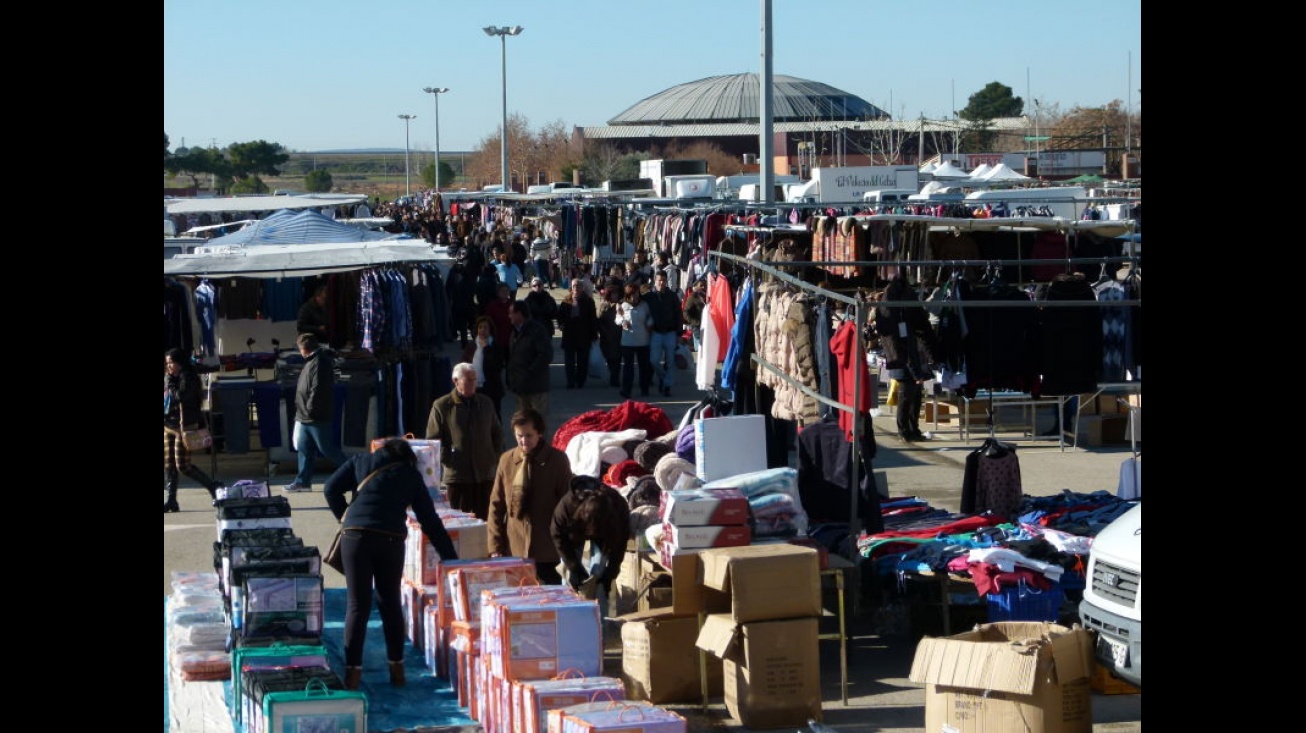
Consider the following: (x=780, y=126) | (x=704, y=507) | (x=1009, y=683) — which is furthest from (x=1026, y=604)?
(x=780, y=126)

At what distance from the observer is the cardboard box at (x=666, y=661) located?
956cm

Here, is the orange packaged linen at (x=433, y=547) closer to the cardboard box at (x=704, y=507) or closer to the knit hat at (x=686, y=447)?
the cardboard box at (x=704, y=507)

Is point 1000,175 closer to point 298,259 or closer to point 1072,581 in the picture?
point 298,259

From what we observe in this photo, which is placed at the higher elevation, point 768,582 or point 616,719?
point 768,582

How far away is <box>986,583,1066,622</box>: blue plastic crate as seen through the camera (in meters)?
10.1

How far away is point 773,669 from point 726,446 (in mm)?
2702

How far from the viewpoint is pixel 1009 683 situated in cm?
792

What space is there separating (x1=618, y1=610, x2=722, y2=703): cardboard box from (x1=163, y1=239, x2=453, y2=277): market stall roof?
8234mm

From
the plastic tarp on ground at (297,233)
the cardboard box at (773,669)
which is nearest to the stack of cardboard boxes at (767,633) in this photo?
the cardboard box at (773,669)

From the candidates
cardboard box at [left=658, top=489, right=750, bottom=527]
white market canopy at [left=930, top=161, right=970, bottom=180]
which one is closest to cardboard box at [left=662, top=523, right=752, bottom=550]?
cardboard box at [left=658, top=489, right=750, bottom=527]

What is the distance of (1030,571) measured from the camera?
10289mm
